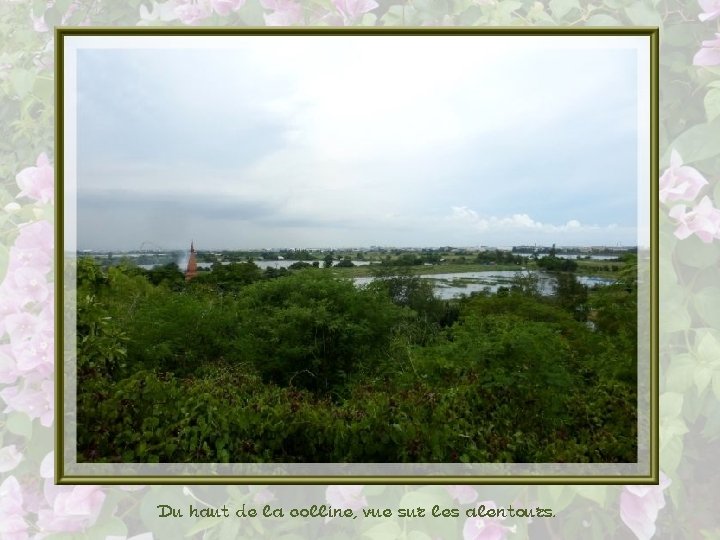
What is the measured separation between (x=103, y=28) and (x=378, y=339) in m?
1.67

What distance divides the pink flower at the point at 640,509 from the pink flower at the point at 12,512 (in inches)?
91.6

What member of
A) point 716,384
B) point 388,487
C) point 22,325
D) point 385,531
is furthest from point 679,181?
point 22,325

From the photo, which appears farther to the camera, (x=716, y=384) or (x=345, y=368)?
(x=345, y=368)

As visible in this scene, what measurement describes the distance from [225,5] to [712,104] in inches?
76.9

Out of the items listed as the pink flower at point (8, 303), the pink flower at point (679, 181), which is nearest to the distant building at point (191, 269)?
the pink flower at point (8, 303)

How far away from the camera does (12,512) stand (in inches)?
65.0

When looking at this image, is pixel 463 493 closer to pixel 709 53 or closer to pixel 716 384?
pixel 716 384

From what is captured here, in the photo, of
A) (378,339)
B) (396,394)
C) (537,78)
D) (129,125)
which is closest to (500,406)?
(396,394)

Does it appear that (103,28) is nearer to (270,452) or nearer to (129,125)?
(129,125)

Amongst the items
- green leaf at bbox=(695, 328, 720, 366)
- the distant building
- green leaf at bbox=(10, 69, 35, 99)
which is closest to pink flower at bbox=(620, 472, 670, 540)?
green leaf at bbox=(695, 328, 720, 366)

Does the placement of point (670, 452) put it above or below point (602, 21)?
below

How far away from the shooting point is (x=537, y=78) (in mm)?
1692

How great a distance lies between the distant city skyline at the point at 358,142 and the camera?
1.68m

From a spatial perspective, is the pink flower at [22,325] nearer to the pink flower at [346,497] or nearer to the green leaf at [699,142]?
the pink flower at [346,497]
